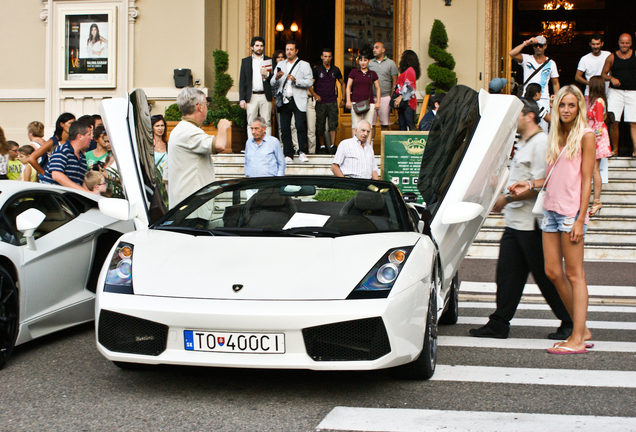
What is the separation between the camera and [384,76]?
12.8 m

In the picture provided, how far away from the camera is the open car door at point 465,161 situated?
4934mm

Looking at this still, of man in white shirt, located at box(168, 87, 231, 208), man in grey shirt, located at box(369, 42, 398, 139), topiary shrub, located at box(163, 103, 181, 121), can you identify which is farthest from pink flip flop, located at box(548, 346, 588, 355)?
topiary shrub, located at box(163, 103, 181, 121)

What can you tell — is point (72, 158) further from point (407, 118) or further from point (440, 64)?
point (440, 64)

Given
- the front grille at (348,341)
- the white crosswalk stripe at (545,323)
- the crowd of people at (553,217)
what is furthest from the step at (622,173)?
the front grille at (348,341)

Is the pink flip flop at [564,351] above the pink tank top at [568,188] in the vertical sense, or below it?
below

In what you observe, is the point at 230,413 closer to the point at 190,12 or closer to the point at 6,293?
the point at 6,293

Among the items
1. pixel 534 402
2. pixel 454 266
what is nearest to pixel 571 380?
Result: pixel 534 402

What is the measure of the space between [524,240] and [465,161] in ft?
3.07

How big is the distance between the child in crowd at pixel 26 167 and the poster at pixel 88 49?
3.94 m

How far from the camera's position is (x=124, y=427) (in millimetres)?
3430

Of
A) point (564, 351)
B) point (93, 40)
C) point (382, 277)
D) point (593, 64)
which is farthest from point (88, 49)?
point (382, 277)

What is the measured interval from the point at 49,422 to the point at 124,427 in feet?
1.27

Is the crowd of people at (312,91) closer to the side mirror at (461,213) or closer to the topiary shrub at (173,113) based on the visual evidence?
the topiary shrub at (173,113)

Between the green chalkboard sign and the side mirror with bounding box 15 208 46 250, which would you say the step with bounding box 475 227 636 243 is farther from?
the side mirror with bounding box 15 208 46 250
